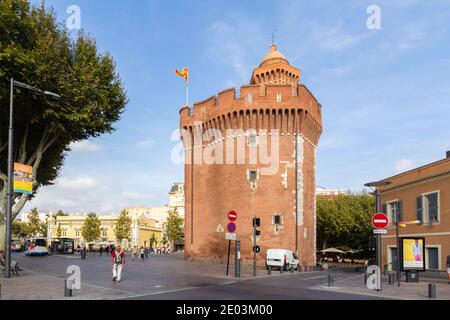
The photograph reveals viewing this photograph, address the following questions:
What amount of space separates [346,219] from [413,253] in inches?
1622

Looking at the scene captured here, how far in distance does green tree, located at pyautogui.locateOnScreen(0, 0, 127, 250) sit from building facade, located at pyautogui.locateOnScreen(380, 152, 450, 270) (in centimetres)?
2059

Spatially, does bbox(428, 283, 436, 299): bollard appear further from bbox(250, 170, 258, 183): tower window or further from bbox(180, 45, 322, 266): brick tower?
bbox(250, 170, 258, 183): tower window

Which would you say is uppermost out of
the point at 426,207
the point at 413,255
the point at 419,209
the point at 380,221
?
the point at 426,207

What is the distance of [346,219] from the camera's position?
65562mm

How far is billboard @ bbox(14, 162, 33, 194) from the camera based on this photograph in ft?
72.2

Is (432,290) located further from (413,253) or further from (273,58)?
(273,58)

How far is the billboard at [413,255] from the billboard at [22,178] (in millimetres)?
20369

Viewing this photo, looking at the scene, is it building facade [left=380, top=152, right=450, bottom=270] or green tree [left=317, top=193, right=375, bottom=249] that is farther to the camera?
green tree [left=317, top=193, right=375, bottom=249]

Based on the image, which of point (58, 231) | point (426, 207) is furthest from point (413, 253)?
point (58, 231)

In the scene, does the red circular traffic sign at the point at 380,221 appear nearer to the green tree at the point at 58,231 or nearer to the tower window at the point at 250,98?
the tower window at the point at 250,98

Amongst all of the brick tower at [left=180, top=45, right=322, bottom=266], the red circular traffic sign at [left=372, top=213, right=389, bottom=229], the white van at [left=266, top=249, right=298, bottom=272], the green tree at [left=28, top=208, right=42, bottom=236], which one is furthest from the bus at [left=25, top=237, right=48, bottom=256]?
the green tree at [left=28, top=208, right=42, bottom=236]

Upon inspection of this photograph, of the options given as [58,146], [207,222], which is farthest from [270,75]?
[58,146]

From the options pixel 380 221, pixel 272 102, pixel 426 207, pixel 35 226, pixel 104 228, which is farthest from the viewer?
pixel 35 226

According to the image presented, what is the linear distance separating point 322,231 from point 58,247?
41030mm
